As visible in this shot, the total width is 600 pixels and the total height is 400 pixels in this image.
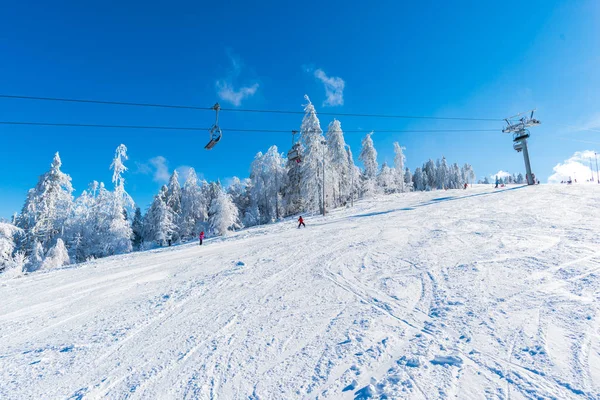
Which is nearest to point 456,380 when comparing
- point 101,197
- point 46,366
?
point 46,366

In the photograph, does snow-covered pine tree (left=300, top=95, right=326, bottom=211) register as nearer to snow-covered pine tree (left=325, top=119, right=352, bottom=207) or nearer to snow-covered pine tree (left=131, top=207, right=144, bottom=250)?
snow-covered pine tree (left=325, top=119, right=352, bottom=207)

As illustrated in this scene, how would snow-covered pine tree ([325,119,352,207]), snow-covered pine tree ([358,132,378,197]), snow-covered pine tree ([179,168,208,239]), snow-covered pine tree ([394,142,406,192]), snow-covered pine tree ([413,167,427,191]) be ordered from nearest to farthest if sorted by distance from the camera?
snow-covered pine tree ([325,119,352,207])
snow-covered pine tree ([179,168,208,239])
snow-covered pine tree ([358,132,378,197])
snow-covered pine tree ([394,142,406,192])
snow-covered pine tree ([413,167,427,191])

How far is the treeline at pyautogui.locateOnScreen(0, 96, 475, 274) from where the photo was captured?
29.6 m

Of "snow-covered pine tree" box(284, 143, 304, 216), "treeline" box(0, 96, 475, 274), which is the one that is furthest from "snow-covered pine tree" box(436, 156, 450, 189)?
"snow-covered pine tree" box(284, 143, 304, 216)

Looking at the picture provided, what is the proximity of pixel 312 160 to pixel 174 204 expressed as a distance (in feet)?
89.5

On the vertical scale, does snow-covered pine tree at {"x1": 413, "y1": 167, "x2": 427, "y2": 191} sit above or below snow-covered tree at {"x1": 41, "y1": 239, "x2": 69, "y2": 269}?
above

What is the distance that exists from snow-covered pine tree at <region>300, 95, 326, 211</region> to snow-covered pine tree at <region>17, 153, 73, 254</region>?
30.8 meters

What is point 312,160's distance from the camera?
1462 inches

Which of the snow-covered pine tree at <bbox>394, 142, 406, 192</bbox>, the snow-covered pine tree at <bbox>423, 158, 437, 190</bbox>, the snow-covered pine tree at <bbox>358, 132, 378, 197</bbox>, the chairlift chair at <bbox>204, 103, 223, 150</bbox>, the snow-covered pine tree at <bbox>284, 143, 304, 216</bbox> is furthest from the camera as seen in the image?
the snow-covered pine tree at <bbox>423, 158, 437, 190</bbox>

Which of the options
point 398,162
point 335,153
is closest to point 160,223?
point 335,153

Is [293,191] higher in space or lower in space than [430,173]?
lower

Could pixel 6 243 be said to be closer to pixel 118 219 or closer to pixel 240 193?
pixel 118 219

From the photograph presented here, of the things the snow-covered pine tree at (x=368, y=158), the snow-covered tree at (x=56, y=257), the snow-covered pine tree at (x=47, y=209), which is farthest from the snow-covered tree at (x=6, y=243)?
the snow-covered pine tree at (x=368, y=158)

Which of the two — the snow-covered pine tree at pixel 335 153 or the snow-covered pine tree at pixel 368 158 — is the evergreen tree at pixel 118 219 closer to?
the snow-covered pine tree at pixel 335 153
